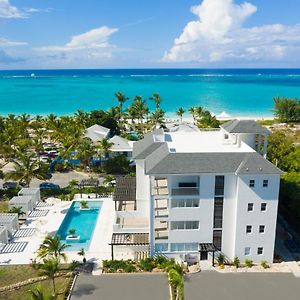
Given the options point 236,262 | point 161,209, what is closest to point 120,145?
point 161,209

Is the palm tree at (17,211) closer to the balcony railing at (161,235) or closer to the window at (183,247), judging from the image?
the balcony railing at (161,235)

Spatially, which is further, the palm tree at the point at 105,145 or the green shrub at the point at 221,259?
the palm tree at the point at 105,145

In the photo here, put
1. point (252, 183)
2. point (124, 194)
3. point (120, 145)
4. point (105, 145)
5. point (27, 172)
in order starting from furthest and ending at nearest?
1. point (120, 145)
2. point (105, 145)
3. point (27, 172)
4. point (124, 194)
5. point (252, 183)

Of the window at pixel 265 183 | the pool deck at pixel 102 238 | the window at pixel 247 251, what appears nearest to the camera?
the window at pixel 265 183

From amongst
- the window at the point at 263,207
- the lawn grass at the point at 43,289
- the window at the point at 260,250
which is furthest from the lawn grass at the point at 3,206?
the window at the point at 263,207

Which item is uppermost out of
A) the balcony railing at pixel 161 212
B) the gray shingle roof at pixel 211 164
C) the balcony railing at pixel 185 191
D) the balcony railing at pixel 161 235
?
the gray shingle roof at pixel 211 164

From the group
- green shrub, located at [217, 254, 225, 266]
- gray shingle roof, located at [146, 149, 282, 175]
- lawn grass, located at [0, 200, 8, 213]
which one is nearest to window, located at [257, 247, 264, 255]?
green shrub, located at [217, 254, 225, 266]

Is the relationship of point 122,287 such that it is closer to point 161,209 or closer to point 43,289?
point 43,289
